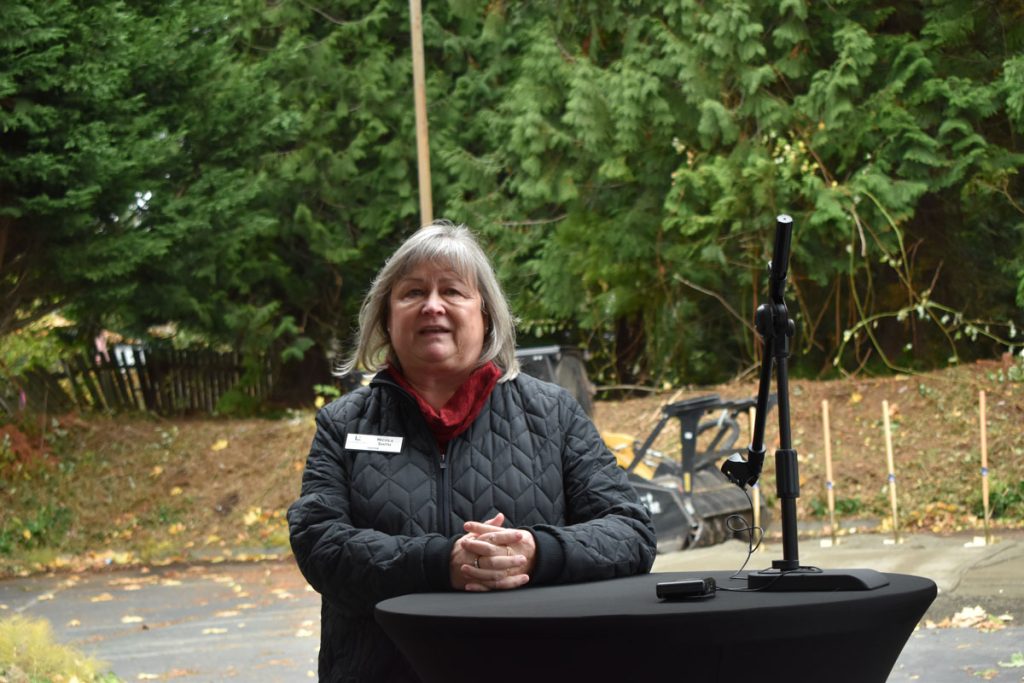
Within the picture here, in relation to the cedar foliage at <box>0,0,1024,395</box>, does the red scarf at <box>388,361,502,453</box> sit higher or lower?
lower

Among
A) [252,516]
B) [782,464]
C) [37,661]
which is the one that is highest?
[782,464]

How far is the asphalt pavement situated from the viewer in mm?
7887

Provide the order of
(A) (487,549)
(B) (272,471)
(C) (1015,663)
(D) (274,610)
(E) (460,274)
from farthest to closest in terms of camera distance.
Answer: (B) (272,471), (D) (274,610), (C) (1015,663), (E) (460,274), (A) (487,549)

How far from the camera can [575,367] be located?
14.2 metres

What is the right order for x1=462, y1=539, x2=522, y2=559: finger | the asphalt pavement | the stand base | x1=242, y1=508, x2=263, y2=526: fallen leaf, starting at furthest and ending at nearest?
x1=242, y1=508, x2=263, y2=526: fallen leaf → the asphalt pavement → x1=462, y1=539, x2=522, y2=559: finger → the stand base

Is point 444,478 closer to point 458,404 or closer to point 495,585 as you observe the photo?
point 458,404

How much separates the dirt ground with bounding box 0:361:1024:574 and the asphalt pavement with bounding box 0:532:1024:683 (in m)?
1.35

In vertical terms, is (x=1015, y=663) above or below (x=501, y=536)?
below

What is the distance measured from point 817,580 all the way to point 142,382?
2081 cm

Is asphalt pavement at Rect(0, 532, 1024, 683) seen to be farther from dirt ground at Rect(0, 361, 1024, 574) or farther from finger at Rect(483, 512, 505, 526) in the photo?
finger at Rect(483, 512, 505, 526)

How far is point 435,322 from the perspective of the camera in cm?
298

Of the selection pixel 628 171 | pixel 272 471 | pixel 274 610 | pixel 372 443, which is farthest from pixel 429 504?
pixel 628 171

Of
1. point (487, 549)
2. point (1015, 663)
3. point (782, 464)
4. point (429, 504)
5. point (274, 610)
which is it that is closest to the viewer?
point (782, 464)

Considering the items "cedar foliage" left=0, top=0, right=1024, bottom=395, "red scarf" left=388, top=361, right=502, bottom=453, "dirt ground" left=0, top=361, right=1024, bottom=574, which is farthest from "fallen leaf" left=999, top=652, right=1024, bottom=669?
"cedar foliage" left=0, top=0, right=1024, bottom=395
